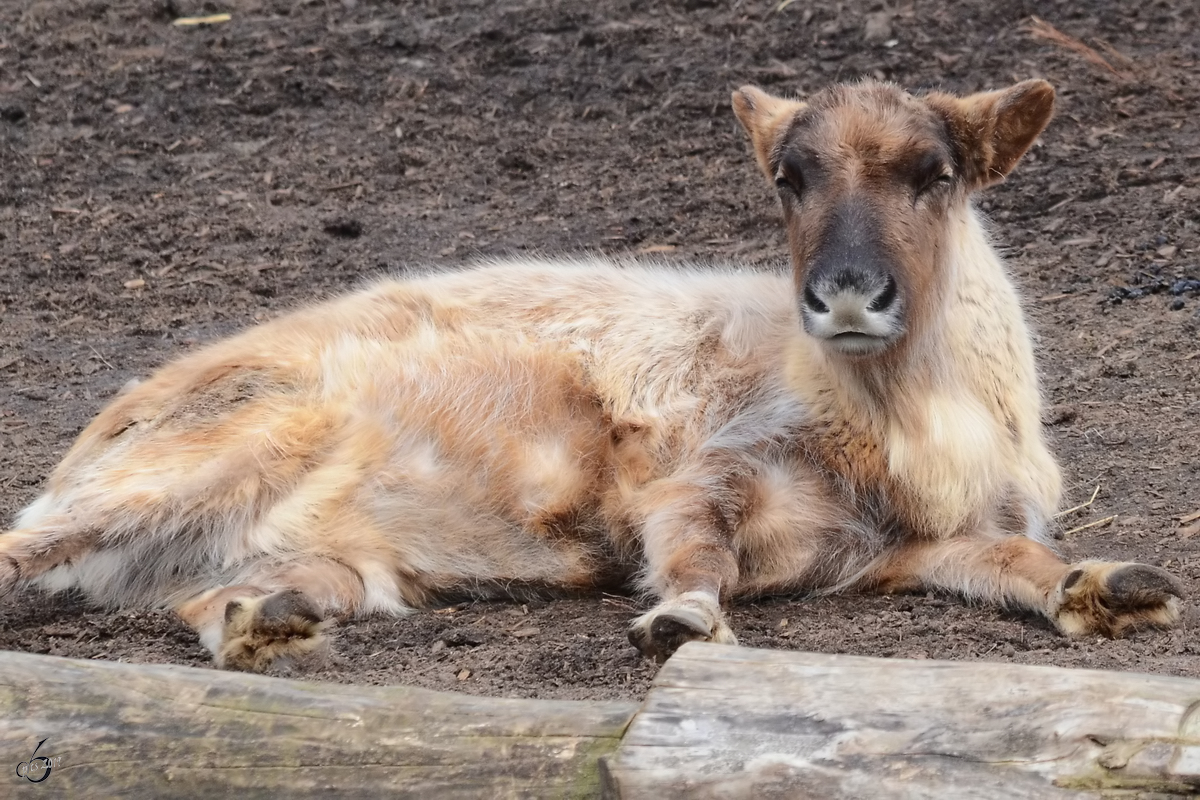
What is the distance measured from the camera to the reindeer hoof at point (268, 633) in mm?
4402

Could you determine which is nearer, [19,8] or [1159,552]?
[1159,552]

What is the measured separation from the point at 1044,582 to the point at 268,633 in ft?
8.31

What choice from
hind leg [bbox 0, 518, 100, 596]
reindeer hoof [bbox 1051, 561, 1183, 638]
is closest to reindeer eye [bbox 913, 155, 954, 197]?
reindeer hoof [bbox 1051, 561, 1183, 638]

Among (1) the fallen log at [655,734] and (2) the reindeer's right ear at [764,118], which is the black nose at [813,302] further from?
(1) the fallen log at [655,734]

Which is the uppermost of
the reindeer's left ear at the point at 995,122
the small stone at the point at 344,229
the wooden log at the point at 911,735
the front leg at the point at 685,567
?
the reindeer's left ear at the point at 995,122

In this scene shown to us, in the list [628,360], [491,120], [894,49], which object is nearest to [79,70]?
[491,120]

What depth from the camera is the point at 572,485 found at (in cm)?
541

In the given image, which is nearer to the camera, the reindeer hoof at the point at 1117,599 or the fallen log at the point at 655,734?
the fallen log at the point at 655,734

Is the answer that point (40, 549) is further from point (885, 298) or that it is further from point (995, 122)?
point (995, 122)

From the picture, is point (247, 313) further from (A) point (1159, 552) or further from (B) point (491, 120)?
(A) point (1159, 552)

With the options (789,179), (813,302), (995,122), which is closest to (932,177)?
(995,122)

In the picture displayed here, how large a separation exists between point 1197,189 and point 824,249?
4.58m

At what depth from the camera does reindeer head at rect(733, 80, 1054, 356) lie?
4.71 metres

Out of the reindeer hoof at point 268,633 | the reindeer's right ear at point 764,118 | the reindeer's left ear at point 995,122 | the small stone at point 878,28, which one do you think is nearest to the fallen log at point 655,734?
the reindeer hoof at point 268,633
